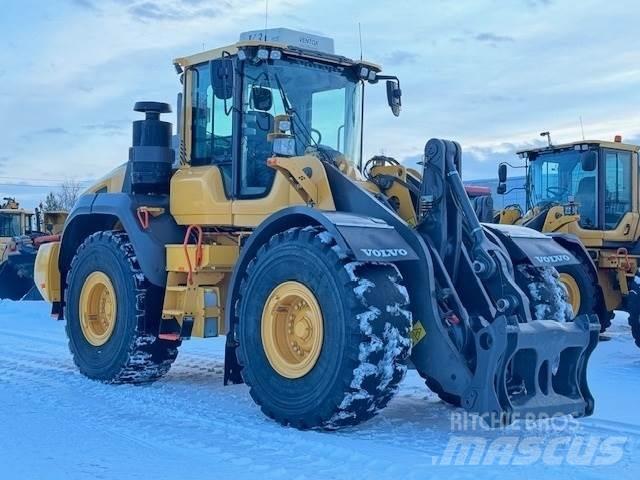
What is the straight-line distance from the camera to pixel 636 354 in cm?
1066

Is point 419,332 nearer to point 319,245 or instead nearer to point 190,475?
point 319,245

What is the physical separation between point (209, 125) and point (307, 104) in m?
0.98

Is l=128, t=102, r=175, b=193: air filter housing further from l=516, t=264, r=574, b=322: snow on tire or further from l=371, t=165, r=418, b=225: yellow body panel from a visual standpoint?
l=516, t=264, r=574, b=322: snow on tire

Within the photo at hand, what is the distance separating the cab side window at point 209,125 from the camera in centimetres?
762

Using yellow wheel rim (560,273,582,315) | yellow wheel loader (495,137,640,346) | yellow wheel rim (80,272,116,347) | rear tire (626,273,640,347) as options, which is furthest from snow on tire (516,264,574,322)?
yellow wheel loader (495,137,640,346)

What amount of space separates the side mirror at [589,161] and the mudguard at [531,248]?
6.31 metres

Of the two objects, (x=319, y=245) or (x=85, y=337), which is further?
(x=85, y=337)

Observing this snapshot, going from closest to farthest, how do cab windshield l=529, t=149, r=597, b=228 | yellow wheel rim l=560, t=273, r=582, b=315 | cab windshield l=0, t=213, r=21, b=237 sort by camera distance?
1. yellow wheel rim l=560, t=273, r=582, b=315
2. cab windshield l=529, t=149, r=597, b=228
3. cab windshield l=0, t=213, r=21, b=237

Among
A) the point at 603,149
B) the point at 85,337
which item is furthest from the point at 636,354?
the point at 85,337

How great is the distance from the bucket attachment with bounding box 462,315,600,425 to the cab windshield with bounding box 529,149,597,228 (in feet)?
25.8

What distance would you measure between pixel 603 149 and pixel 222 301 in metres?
7.93

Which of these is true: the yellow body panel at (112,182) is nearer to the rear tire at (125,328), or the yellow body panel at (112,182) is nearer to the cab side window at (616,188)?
the rear tire at (125,328)

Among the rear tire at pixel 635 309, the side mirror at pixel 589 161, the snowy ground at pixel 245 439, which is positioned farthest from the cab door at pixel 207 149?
the side mirror at pixel 589 161
